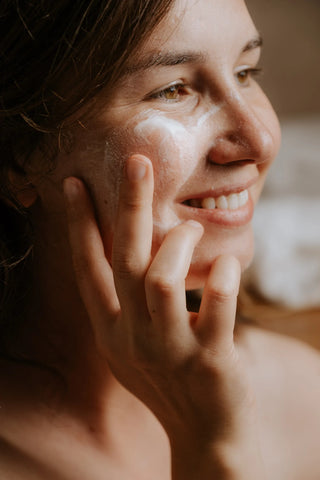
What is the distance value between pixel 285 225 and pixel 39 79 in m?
1.17

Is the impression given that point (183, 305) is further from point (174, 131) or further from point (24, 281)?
point (24, 281)

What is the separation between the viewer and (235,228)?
0.89 meters

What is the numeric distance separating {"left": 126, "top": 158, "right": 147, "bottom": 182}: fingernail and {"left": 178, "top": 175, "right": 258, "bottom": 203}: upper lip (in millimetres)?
100

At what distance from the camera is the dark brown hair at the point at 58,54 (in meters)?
0.74

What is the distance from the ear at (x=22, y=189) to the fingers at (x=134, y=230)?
18 cm

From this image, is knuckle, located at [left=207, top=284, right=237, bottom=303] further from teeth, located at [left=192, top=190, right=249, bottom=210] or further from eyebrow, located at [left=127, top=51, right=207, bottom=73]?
eyebrow, located at [left=127, top=51, right=207, bottom=73]

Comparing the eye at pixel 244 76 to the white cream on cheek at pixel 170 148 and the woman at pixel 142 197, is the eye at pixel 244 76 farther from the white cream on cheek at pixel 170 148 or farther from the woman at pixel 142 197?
the white cream on cheek at pixel 170 148

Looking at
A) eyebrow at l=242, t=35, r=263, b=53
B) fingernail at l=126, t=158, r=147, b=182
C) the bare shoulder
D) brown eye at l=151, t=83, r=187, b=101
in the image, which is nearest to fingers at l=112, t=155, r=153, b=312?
fingernail at l=126, t=158, r=147, b=182

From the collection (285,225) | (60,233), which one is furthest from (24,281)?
(285,225)

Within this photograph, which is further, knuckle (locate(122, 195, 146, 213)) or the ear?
the ear

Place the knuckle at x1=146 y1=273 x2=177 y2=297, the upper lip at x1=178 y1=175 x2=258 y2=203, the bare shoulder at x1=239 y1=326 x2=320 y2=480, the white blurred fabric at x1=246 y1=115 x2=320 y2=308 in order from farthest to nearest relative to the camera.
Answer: the white blurred fabric at x1=246 y1=115 x2=320 y2=308, the bare shoulder at x1=239 y1=326 x2=320 y2=480, the upper lip at x1=178 y1=175 x2=258 y2=203, the knuckle at x1=146 y1=273 x2=177 y2=297

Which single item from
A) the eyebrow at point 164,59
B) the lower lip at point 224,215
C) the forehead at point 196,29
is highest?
the forehead at point 196,29

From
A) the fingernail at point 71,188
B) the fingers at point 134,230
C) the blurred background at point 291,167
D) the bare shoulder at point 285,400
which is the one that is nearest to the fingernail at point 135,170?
the fingers at point 134,230

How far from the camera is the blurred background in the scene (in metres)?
1.68
